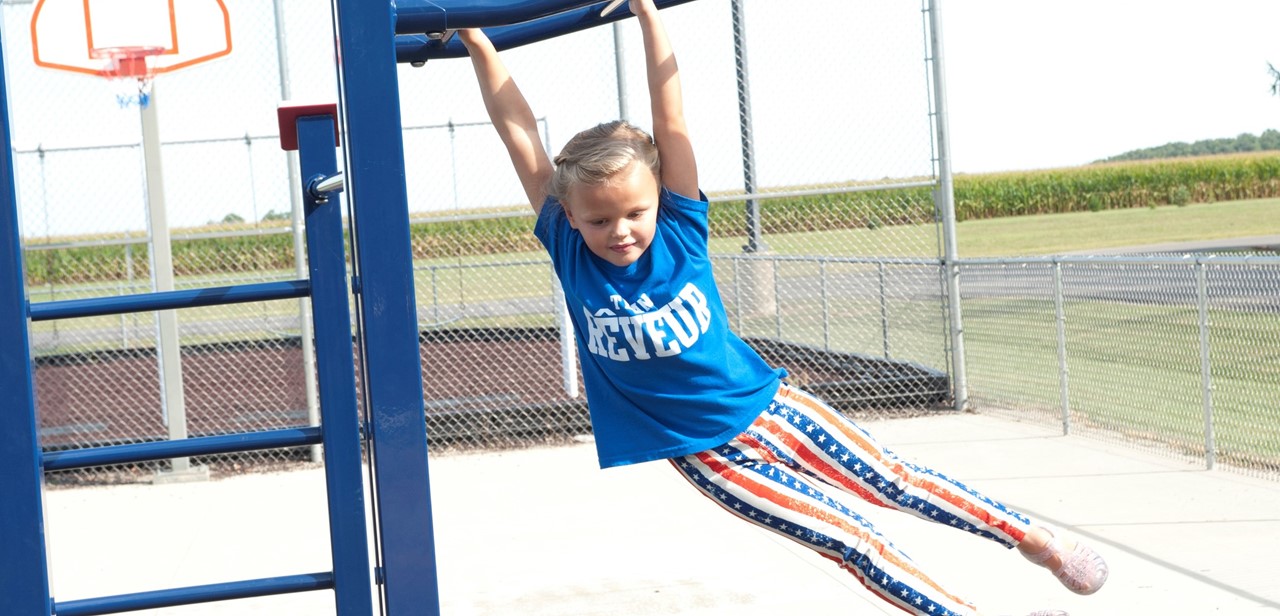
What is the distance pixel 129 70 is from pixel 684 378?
17.5ft

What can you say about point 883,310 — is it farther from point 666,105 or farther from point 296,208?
point 666,105

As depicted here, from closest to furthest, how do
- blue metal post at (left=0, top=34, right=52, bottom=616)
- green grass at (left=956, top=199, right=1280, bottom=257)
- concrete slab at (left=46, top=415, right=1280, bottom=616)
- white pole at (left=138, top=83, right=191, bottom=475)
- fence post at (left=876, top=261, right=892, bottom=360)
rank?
blue metal post at (left=0, top=34, right=52, bottom=616) < concrete slab at (left=46, top=415, right=1280, bottom=616) < white pole at (left=138, top=83, right=191, bottom=475) < fence post at (left=876, top=261, right=892, bottom=360) < green grass at (left=956, top=199, right=1280, bottom=257)

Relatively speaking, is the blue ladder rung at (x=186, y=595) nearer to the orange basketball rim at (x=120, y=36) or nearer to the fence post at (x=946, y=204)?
the orange basketball rim at (x=120, y=36)

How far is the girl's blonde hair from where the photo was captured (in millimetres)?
2559

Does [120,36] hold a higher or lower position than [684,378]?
higher

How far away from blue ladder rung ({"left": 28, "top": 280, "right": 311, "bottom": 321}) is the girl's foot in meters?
1.85

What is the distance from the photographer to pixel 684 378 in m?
2.63

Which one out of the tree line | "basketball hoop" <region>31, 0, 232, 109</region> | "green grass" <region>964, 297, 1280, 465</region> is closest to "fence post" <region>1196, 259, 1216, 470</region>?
"green grass" <region>964, 297, 1280, 465</region>

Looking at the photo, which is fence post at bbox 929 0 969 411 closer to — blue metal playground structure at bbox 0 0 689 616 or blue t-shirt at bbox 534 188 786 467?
blue metal playground structure at bbox 0 0 689 616

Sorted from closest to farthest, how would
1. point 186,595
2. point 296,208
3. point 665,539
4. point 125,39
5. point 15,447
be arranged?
point 15,447 → point 186,595 → point 665,539 → point 125,39 → point 296,208

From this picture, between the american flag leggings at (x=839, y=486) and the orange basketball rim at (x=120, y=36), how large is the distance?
5.33 m

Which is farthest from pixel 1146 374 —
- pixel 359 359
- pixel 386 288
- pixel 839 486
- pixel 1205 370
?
pixel 386 288

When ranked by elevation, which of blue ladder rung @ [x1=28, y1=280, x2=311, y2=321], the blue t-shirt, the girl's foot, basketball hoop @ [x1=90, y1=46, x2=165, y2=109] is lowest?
the girl's foot

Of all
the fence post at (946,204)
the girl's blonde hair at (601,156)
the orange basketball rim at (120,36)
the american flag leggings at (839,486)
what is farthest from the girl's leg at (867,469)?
the fence post at (946,204)
